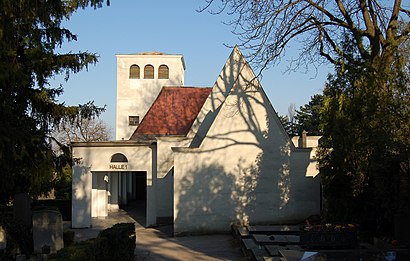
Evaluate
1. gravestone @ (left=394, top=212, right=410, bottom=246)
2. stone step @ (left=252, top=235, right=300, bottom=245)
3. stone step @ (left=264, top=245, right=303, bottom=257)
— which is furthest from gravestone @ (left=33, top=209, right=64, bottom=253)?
gravestone @ (left=394, top=212, right=410, bottom=246)

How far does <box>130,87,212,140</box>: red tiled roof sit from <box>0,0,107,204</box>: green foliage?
12.8 meters

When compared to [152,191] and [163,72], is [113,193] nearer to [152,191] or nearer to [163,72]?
[152,191]

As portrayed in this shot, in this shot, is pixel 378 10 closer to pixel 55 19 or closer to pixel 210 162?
pixel 210 162

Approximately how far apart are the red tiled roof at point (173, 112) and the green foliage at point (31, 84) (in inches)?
503

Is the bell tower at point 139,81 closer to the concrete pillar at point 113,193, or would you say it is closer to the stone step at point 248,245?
the concrete pillar at point 113,193

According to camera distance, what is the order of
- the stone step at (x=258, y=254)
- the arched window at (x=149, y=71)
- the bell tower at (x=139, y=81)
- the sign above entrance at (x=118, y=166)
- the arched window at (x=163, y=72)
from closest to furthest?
the stone step at (x=258, y=254) < the sign above entrance at (x=118, y=166) < the bell tower at (x=139, y=81) < the arched window at (x=149, y=71) < the arched window at (x=163, y=72)

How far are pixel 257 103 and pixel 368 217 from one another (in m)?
8.37

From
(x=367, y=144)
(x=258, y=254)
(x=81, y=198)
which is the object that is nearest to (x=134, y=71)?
(x=81, y=198)

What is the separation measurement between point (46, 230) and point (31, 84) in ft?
15.1

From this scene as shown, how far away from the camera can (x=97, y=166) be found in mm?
24969

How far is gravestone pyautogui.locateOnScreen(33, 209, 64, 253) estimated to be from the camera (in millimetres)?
13755

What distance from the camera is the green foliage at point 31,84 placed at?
38.5 feet

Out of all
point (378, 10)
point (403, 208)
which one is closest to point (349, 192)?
point (403, 208)

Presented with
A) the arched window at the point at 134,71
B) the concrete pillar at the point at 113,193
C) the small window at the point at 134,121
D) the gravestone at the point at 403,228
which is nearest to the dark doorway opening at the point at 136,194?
the concrete pillar at the point at 113,193
